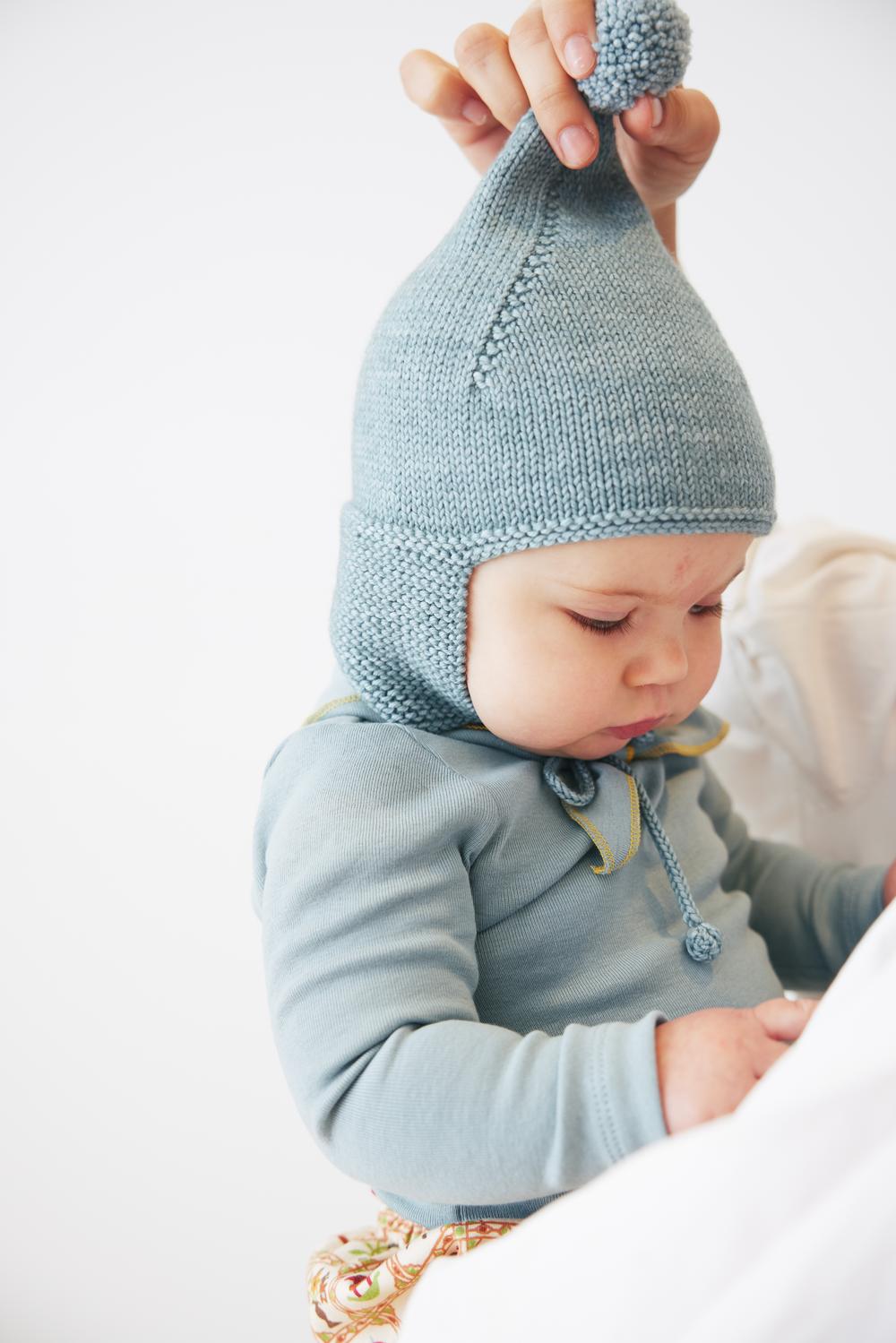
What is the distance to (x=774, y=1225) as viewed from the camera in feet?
1.38

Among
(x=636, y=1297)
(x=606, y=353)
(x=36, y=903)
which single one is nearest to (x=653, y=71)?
(x=606, y=353)

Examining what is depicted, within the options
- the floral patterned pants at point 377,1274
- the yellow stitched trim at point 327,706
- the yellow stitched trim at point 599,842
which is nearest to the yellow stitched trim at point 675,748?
the yellow stitched trim at point 599,842

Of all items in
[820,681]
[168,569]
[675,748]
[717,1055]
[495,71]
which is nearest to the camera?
[717,1055]

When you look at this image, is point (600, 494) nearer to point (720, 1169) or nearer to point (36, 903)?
point (720, 1169)

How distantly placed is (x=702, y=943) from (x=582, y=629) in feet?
0.80

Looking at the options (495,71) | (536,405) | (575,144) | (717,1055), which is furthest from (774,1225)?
(495,71)

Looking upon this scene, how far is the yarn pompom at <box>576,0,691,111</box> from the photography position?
718mm

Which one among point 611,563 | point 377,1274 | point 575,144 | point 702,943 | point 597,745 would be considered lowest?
point 377,1274

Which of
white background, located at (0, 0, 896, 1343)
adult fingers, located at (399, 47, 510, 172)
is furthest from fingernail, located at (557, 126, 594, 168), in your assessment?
white background, located at (0, 0, 896, 1343)

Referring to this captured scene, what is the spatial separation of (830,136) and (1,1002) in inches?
54.7

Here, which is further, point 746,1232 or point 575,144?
point 575,144

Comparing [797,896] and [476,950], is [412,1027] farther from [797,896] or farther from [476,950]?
[797,896]

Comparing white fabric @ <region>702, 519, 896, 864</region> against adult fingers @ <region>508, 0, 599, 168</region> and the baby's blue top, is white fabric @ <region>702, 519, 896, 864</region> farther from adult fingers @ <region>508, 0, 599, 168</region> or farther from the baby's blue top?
adult fingers @ <region>508, 0, 599, 168</region>

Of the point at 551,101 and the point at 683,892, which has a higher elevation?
the point at 551,101
